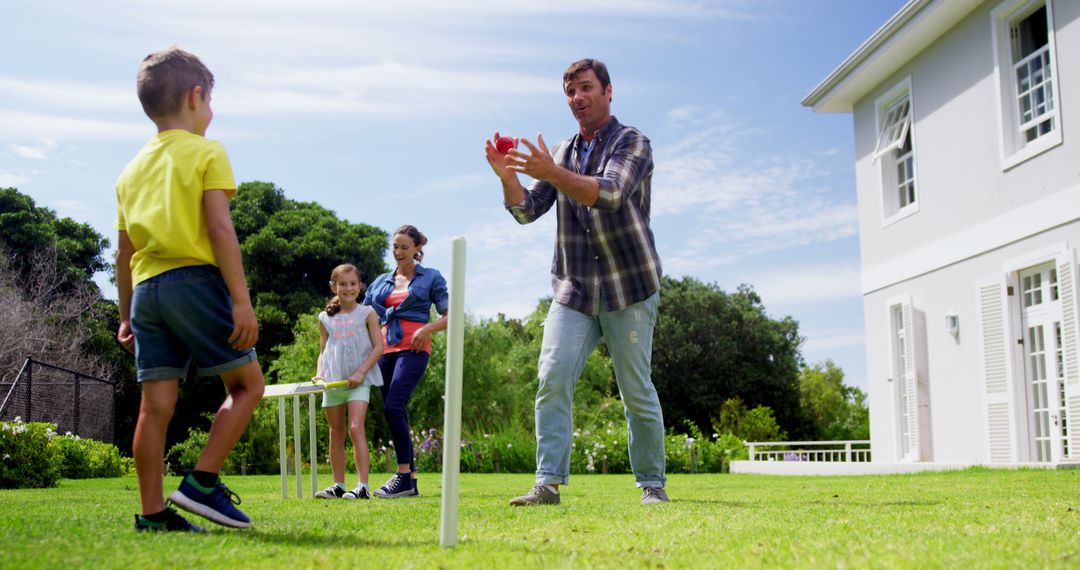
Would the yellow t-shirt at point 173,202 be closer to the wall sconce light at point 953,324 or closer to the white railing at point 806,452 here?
the wall sconce light at point 953,324

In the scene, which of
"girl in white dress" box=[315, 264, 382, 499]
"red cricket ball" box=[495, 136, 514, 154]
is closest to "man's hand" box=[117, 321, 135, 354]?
"red cricket ball" box=[495, 136, 514, 154]

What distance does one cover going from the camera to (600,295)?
195 inches

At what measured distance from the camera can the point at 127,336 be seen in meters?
3.42

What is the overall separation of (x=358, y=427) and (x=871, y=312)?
1272 centimetres

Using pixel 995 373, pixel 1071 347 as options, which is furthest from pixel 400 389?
pixel 995 373

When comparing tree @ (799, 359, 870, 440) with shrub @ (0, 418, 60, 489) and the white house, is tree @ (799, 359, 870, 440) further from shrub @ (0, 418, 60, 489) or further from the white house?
shrub @ (0, 418, 60, 489)

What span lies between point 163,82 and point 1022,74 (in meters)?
12.3

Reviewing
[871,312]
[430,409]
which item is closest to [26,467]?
[430,409]

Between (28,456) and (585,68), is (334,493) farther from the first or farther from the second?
(28,456)

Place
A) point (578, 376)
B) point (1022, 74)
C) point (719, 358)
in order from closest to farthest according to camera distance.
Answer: point (578, 376)
point (1022, 74)
point (719, 358)

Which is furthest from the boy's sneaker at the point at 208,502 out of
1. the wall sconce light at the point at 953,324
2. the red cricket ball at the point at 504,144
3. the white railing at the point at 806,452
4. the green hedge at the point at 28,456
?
the white railing at the point at 806,452

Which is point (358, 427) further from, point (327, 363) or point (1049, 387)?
point (1049, 387)

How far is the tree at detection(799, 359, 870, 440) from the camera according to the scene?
1356 inches

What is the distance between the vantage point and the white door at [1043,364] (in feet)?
39.2
